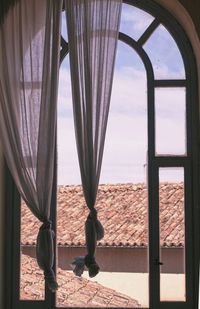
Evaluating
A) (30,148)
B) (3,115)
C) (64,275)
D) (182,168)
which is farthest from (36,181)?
(182,168)

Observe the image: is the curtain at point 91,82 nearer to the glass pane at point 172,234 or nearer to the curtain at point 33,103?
the curtain at point 33,103

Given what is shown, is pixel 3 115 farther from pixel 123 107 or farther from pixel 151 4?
pixel 151 4

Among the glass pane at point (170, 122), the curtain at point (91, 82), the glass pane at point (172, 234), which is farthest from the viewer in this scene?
the glass pane at point (170, 122)

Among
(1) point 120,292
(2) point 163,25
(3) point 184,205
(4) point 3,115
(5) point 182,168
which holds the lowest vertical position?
(1) point 120,292

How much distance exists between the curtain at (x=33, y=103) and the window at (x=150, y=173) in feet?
1.42

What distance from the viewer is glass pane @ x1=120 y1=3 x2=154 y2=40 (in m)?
5.03

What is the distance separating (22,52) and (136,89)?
101 cm

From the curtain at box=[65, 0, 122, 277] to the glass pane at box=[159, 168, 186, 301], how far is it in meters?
0.66

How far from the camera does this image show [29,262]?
494cm

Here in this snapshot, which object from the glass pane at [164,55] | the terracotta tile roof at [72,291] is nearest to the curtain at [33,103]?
the terracotta tile roof at [72,291]

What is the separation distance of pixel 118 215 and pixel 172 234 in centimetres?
46

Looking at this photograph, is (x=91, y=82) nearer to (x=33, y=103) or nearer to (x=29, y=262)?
(x=33, y=103)

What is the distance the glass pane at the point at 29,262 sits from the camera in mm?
4902

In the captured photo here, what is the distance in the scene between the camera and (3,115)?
15.0 ft
